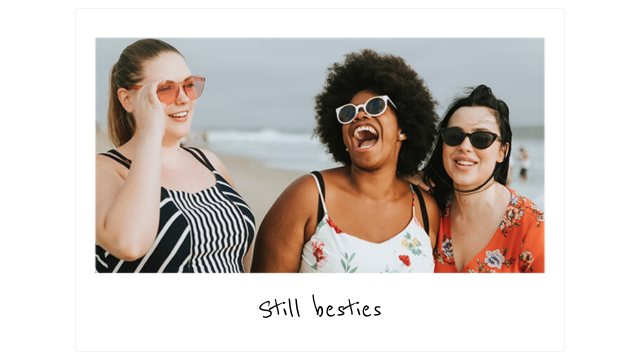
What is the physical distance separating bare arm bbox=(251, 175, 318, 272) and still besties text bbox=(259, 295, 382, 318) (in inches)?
11.1

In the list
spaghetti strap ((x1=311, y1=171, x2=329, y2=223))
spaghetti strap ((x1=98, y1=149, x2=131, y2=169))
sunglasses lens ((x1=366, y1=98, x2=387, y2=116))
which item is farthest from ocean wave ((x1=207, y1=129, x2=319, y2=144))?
spaghetti strap ((x1=98, y1=149, x2=131, y2=169))

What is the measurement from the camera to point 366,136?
395 cm

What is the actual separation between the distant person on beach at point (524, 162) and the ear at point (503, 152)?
0.20m

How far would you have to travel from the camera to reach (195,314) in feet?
13.4

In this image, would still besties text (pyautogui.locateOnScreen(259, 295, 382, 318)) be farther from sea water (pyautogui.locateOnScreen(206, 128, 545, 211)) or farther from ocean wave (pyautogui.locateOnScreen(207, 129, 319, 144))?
ocean wave (pyautogui.locateOnScreen(207, 129, 319, 144))

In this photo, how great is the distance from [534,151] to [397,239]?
126cm

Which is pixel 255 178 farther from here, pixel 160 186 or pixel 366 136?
pixel 366 136

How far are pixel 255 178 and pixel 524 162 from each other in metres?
2.04

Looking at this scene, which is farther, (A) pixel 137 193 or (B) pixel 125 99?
(B) pixel 125 99

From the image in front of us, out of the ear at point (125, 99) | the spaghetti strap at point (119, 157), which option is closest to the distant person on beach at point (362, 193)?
the spaghetti strap at point (119, 157)

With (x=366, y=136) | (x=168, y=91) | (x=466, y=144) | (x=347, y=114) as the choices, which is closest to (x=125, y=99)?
(x=168, y=91)

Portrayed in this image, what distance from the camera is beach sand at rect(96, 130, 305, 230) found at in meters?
4.07
